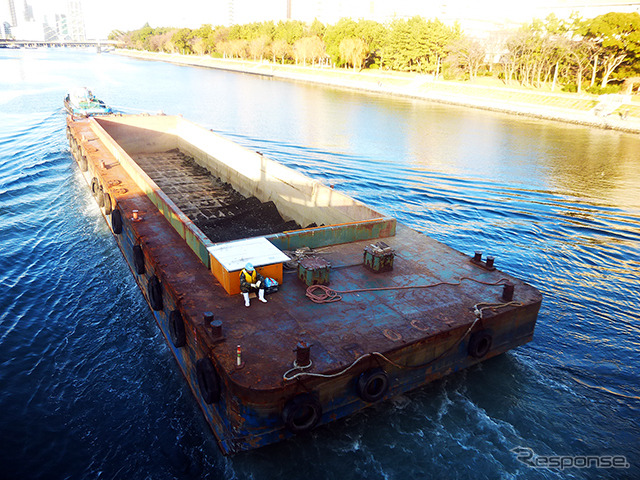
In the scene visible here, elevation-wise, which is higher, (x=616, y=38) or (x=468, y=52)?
(x=616, y=38)

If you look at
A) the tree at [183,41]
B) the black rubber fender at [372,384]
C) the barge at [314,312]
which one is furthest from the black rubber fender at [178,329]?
the tree at [183,41]

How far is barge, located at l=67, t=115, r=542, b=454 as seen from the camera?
7.80 meters

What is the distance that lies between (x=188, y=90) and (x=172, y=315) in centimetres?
6863

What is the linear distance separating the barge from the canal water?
2.89 ft

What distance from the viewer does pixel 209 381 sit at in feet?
26.5

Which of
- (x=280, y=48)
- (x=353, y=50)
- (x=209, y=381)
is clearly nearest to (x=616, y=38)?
(x=353, y=50)

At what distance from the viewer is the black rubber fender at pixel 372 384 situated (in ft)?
27.2

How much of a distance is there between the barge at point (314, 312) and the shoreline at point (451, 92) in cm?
5218

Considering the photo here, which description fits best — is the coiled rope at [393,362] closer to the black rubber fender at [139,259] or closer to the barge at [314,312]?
the barge at [314,312]

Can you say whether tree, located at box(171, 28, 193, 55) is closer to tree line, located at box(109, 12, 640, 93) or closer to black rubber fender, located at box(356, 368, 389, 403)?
tree line, located at box(109, 12, 640, 93)

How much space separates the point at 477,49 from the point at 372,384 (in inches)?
3312

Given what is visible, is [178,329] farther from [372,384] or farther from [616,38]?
[616,38]

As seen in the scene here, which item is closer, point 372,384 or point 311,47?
point 372,384

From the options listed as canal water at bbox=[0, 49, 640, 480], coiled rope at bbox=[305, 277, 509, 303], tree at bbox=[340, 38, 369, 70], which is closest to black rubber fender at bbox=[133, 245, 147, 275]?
canal water at bbox=[0, 49, 640, 480]
